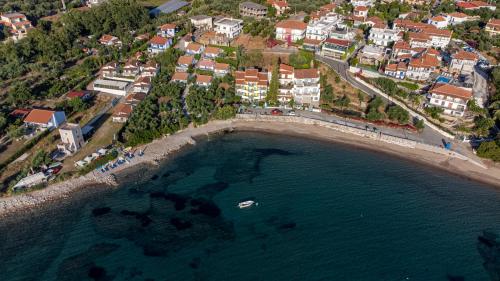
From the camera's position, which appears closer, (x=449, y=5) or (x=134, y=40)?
(x=134, y=40)

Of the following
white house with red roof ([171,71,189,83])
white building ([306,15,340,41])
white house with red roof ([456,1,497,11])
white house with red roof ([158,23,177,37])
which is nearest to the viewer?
white house with red roof ([171,71,189,83])

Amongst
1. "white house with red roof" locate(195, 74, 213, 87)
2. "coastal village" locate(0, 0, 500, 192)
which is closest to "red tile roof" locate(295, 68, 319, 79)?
"coastal village" locate(0, 0, 500, 192)

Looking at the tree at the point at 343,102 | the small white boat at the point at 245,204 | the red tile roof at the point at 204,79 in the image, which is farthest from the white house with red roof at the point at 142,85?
the tree at the point at 343,102

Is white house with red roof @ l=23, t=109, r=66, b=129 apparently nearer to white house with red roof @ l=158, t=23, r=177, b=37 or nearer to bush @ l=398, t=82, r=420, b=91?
white house with red roof @ l=158, t=23, r=177, b=37

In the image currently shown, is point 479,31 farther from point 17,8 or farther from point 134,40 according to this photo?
point 17,8

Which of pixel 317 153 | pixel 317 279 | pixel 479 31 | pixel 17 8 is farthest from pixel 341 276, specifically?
pixel 17 8

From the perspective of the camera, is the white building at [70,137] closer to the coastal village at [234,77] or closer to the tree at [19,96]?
the coastal village at [234,77]
